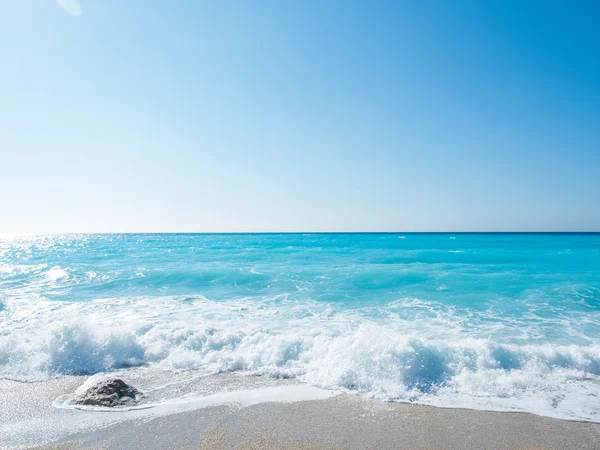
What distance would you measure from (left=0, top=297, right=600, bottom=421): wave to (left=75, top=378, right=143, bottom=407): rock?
127 cm

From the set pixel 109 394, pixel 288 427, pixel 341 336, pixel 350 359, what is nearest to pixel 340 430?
pixel 288 427

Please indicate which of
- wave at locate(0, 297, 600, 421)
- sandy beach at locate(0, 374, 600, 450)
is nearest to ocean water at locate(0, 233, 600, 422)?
wave at locate(0, 297, 600, 421)

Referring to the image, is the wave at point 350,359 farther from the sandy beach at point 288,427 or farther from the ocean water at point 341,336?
the sandy beach at point 288,427

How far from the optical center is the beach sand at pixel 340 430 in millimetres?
4121

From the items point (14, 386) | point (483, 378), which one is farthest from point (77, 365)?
point (483, 378)

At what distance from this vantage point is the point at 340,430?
14.4 ft

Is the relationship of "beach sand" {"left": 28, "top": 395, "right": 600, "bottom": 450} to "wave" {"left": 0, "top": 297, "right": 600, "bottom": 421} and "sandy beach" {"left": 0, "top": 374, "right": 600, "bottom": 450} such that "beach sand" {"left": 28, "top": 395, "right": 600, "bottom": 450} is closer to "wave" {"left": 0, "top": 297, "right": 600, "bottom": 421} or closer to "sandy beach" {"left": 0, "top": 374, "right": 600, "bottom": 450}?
"sandy beach" {"left": 0, "top": 374, "right": 600, "bottom": 450}

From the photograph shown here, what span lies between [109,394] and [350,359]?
14.5ft

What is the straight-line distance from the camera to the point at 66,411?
493 cm

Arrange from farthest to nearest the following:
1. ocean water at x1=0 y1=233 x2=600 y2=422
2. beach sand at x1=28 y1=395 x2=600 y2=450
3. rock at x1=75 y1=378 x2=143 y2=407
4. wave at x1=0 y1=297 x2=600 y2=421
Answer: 1. ocean water at x1=0 y1=233 x2=600 y2=422
2. wave at x1=0 y1=297 x2=600 y2=421
3. rock at x1=75 y1=378 x2=143 y2=407
4. beach sand at x1=28 y1=395 x2=600 y2=450

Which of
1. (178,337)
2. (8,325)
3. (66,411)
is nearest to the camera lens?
(66,411)

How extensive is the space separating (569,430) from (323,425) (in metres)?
3.56

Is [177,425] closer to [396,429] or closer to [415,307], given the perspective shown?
[396,429]

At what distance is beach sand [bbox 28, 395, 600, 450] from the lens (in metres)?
4.12
